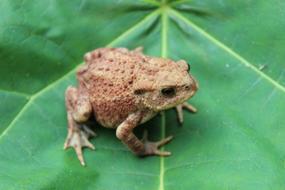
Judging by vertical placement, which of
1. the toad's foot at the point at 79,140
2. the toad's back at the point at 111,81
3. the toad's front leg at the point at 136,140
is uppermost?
the toad's back at the point at 111,81

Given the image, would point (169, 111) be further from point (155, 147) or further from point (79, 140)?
point (79, 140)

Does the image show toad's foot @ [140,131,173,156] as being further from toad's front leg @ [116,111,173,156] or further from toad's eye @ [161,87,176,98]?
toad's eye @ [161,87,176,98]

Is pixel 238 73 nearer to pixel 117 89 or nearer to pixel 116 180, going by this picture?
pixel 117 89

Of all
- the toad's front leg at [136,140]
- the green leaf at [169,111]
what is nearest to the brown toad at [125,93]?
the toad's front leg at [136,140]

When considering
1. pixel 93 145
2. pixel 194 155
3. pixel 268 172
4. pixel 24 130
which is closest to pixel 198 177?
pixel 194 155

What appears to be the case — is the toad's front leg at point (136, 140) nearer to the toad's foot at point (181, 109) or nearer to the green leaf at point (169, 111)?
the green leaf at point (169, 111)

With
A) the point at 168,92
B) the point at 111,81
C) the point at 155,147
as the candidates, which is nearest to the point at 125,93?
the point at 111,81

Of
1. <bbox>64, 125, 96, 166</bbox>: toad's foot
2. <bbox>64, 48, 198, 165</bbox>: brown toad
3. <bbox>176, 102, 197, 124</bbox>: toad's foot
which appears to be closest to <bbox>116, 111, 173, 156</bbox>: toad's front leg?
<bbox>64, 48, 198, 165</bbox>: brown toad
